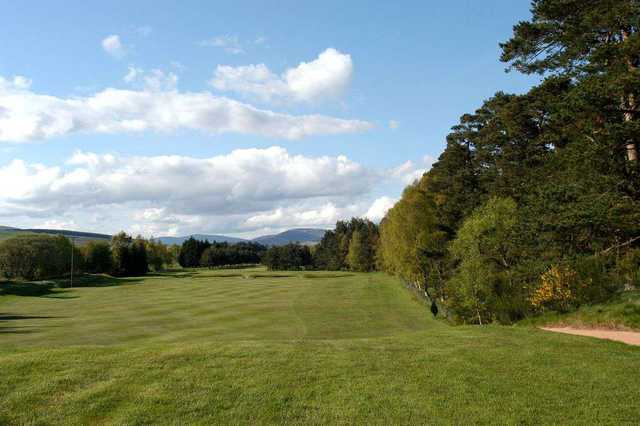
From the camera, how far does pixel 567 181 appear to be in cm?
2203

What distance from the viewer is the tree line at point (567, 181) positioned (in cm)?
1892

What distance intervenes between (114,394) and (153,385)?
2.80 feet

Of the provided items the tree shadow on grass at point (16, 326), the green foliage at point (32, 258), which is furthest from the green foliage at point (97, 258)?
the tree shadow on grass at point (16, 326)

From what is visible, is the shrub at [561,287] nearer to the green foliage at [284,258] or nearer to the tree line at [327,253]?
the tree line at [327,253]

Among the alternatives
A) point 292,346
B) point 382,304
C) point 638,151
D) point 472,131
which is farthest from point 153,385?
point 382,304

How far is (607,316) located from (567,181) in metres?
6.39

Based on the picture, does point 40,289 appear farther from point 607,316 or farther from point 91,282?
point 607,316

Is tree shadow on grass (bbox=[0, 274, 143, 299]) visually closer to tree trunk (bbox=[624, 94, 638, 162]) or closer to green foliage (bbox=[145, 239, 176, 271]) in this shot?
green foliage (bbox=[145, 239, 176, 271])

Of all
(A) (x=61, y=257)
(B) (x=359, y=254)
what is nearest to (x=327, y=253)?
(B) (x=359, y=254)

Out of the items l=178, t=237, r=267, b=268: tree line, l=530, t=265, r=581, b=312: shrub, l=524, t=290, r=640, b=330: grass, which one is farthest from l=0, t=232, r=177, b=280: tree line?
l=524, t=290, r=640, b=330: grass

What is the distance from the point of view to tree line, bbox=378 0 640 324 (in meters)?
18.9

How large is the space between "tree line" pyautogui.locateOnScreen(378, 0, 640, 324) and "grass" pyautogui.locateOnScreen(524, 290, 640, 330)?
5.79 ft

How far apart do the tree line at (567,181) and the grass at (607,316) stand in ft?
5.79

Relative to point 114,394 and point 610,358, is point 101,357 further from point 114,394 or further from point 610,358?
point 610,358
